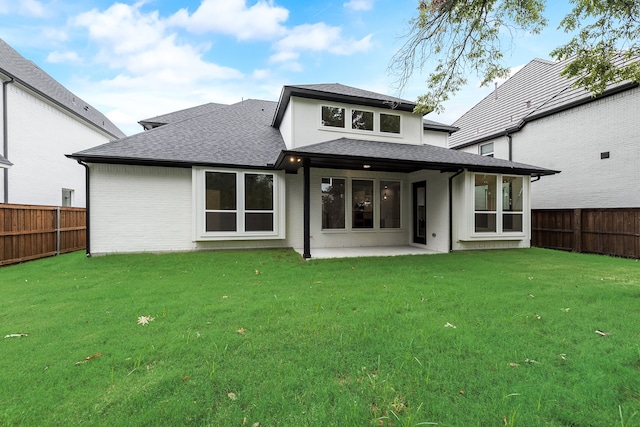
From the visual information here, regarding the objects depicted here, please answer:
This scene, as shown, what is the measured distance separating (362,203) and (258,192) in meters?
3.78

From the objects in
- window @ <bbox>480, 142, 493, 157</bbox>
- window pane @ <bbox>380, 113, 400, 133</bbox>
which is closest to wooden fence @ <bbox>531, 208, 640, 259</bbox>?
window @ <bbox>480, 142, 493, 157</bbox>

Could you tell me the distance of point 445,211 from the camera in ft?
29.1

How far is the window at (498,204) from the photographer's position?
9039mm

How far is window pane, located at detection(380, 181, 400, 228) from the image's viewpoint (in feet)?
33.6

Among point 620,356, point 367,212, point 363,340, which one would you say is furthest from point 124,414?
point 367,212

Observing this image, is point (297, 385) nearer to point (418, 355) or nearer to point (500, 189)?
point (418, 355)

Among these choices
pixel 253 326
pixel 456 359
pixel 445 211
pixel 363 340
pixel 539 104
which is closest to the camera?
pixel 456 359

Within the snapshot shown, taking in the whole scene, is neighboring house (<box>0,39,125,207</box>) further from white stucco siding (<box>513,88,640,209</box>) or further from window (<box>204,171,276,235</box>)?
white stucco siding (<box>513,88,640,209</box>)

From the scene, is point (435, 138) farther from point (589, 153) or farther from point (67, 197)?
point (67, 197)

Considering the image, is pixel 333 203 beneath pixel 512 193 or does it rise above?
beneath

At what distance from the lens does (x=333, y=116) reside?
31.2 feet

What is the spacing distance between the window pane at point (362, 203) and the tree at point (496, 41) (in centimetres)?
331

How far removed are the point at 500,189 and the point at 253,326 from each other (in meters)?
9.38

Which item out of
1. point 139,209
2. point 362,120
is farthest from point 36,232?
point 362,120
